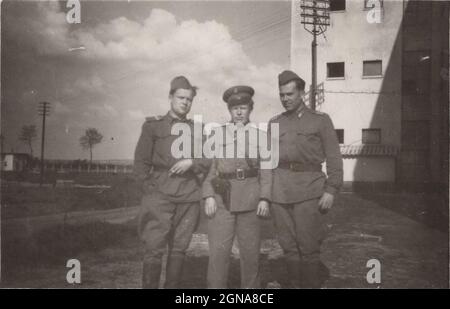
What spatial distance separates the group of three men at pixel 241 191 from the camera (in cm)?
300

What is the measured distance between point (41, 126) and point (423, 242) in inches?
177

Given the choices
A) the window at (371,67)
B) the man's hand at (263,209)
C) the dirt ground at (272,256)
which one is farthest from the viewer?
the window at (371,67)

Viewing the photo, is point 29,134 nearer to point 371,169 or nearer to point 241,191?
point 241,191

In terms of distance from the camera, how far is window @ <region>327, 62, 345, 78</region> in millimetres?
5283

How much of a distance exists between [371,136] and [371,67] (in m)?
1.11

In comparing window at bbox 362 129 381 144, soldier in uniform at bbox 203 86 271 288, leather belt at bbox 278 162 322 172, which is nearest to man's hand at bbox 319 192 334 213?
leather belt at bbox 278 162 322 172

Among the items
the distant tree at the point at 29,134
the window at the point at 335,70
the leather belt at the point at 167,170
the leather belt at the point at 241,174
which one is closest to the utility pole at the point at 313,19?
the window at the point at 335,70

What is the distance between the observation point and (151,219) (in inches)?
126

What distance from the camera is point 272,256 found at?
4359 mm

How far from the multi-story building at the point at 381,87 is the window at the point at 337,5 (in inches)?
0.6

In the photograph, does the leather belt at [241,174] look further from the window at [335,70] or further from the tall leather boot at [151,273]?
the window at [335,70]

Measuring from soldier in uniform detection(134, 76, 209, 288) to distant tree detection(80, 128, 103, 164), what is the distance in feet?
3.60

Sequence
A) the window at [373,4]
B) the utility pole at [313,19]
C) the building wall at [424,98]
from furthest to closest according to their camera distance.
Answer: the building wall at [424,98] < the utility pole at [313,19] < the window at [373,4]

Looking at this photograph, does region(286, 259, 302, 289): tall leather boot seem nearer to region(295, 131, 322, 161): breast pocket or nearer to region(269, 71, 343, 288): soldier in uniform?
region(269, 71, 343, 288): soldier in uniform
